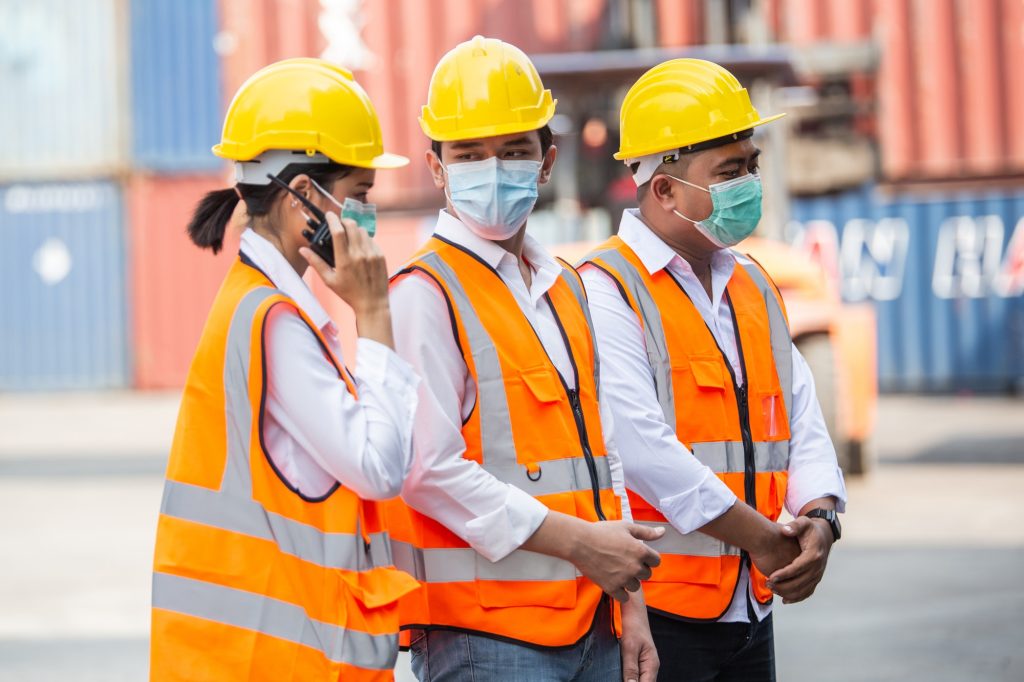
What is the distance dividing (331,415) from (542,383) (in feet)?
1.53

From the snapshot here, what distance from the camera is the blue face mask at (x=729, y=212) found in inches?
118

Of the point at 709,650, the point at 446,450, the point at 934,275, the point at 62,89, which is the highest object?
the point at 62,89

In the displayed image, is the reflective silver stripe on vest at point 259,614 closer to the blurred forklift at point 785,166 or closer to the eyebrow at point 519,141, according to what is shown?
the eyebrow at point 519,141

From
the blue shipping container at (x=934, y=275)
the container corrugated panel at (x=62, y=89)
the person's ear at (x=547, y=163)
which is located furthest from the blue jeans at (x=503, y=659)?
the container corrugated panel at (x=62, y=89)

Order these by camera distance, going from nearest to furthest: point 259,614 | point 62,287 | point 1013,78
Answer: point 259,614 < point 1013,78 < point 62,287

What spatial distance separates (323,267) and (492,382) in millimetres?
365

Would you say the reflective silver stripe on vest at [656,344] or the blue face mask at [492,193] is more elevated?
the blue face mask at [492,193]

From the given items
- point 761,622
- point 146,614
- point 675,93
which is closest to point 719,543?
point 761,622

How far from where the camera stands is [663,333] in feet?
9.46

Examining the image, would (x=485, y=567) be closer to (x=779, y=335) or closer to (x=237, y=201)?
(x=237, y=201)

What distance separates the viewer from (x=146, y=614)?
275 inches

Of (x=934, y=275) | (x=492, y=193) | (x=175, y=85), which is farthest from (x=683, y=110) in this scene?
(x=175, y=85)

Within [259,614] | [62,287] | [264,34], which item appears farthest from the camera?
[62,287]

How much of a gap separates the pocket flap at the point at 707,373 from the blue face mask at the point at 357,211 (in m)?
0.74
